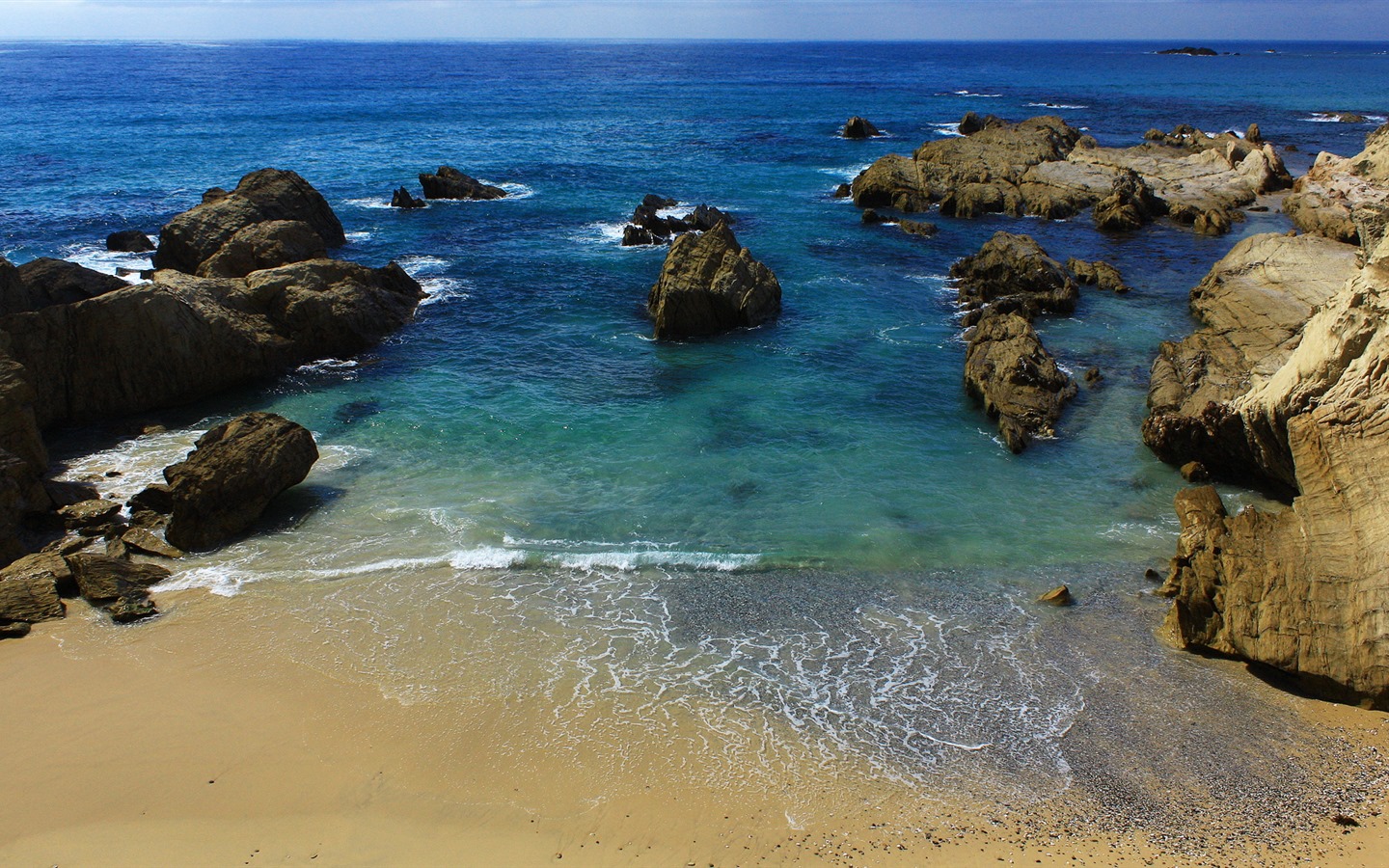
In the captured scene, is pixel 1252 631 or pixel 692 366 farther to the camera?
→ pixel 692 366

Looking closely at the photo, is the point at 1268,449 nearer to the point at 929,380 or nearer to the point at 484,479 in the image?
the point at 929,380

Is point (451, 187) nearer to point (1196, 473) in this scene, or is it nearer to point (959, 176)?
point (959, 176)

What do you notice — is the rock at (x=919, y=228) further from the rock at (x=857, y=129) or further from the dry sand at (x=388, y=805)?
the rock at (x=857, y=129)

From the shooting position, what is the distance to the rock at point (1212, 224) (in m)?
40.5

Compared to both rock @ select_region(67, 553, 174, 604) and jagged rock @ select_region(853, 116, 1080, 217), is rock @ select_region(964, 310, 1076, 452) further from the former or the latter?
jagged rock @ select_region(853, 116, 1080, 217)

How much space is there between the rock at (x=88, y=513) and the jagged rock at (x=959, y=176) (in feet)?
129

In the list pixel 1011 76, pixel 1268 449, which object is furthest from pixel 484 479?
pixel 1011 76

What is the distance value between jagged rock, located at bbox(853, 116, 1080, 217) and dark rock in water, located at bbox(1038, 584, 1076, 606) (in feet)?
110

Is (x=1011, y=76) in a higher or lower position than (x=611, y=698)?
higher

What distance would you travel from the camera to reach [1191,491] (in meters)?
16.2

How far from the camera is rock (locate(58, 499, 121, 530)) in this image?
17.5m

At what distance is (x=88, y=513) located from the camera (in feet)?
58.0

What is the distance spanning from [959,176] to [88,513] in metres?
44.9

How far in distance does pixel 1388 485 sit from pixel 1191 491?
3.26 metres
